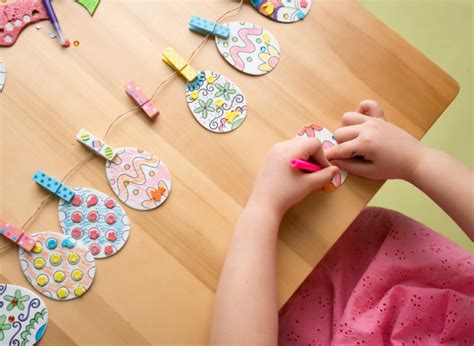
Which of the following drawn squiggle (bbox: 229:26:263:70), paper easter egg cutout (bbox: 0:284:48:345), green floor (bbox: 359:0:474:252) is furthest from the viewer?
green floor (bbox: 359:0:474:252)

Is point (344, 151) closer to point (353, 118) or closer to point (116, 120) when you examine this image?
point (353, 118)

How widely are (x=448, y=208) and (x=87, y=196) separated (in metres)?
0.48

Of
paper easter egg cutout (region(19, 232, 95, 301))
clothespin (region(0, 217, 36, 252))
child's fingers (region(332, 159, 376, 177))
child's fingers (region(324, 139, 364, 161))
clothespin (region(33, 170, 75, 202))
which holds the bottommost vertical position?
paper easter egg cutout (region(19, 232, 95, 301))

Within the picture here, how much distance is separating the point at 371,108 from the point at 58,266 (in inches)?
17.4

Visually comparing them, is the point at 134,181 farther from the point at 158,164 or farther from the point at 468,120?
the point at 468,120

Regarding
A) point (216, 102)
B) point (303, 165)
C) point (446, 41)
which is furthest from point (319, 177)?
point (446, 41)

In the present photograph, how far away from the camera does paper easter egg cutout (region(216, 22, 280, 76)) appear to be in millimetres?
618

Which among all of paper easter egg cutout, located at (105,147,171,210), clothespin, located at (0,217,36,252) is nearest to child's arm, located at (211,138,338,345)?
paper easter egg cutout, located at (105,147,171,210)

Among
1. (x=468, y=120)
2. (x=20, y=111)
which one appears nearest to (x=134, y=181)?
(x=20, y=111)

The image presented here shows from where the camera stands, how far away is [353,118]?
0.60m

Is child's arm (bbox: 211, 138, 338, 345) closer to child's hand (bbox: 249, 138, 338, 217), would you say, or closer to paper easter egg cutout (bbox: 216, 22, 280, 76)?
Result: child's hand (bbox: 249, 138, 338, 217)

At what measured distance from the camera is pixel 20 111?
1.87 feet

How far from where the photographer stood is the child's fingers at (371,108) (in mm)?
608

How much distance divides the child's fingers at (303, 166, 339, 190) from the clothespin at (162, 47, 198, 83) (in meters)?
0.20
